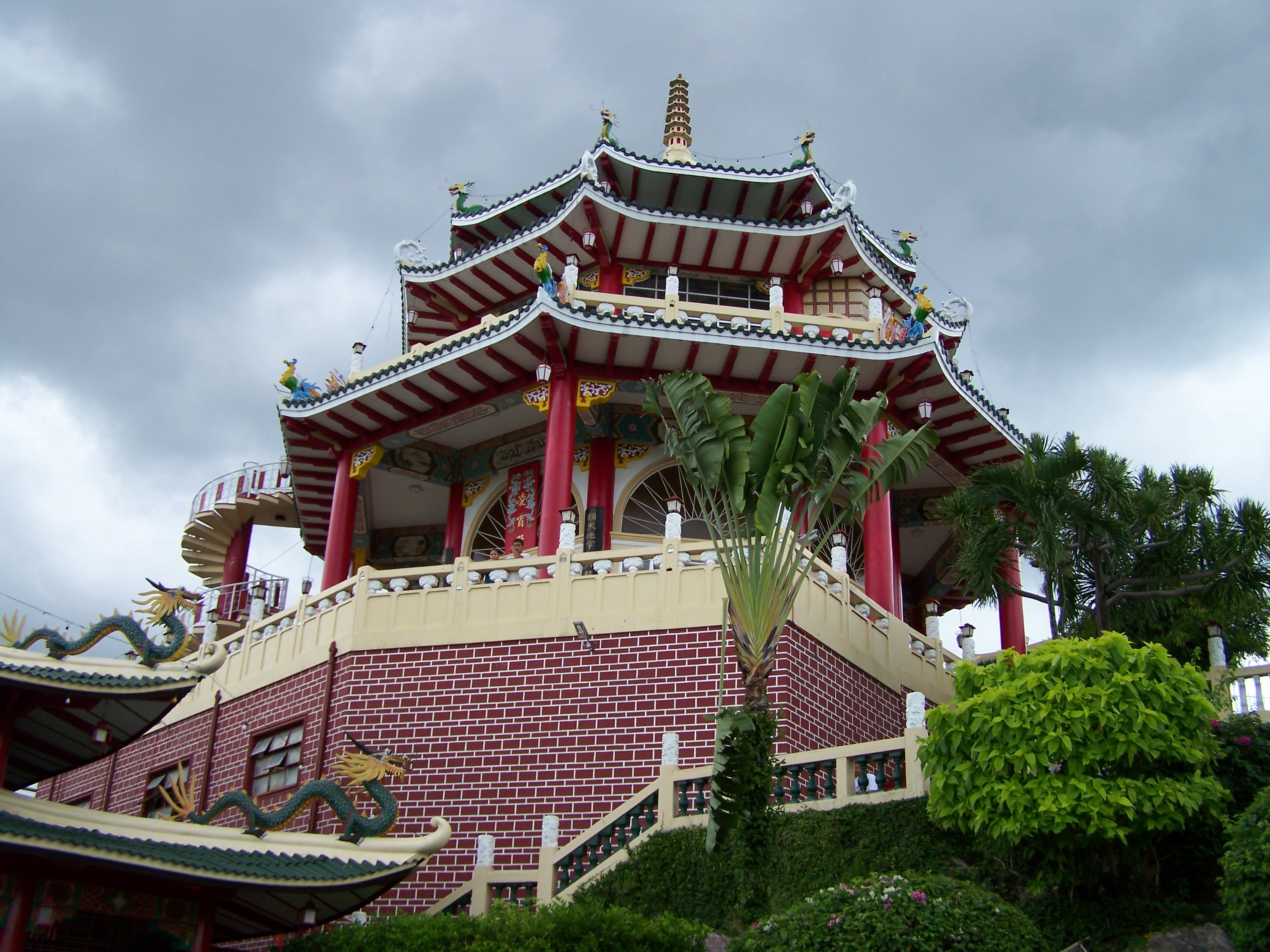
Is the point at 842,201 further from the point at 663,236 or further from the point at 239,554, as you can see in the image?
the point at 239,554

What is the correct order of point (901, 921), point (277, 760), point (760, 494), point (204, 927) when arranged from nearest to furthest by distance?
point (901, 921), point (204, 927), point (760, 494), point (277, 760)

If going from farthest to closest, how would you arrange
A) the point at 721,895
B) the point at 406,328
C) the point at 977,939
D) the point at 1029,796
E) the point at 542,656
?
the point at 406,328 < the point at 542,656 < the point at 721,895 < the point at 1029,796 < the point at 977,939

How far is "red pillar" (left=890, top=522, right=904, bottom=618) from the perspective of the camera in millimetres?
26531

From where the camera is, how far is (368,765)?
755 inches

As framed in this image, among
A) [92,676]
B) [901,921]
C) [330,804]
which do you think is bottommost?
[901,921]

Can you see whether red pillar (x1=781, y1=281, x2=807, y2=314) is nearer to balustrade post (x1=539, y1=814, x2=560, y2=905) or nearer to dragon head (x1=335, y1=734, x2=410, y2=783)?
dragon head (x1=335, y1=734, x2=410, y2=783)

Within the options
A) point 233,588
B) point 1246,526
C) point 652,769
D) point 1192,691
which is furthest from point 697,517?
point 233,588

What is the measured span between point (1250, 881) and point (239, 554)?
101 feet

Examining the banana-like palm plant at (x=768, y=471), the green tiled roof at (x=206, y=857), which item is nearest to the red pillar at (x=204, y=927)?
the green tiled roof at (x=206, y=857)

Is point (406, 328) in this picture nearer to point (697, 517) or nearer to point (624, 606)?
point (697, 517)

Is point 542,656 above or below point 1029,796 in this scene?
above

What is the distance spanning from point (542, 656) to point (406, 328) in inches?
533

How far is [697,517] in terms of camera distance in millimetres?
25781

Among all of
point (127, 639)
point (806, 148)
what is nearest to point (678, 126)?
point (806, 148)
